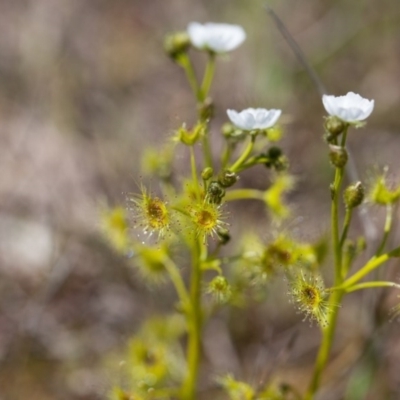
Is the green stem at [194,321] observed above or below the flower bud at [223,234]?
below

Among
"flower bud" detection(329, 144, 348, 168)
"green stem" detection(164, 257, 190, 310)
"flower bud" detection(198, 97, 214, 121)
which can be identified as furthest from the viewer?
"green stem" detection(164, 257, 190, 310)

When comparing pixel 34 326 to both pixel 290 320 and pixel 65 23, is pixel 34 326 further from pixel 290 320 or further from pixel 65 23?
pixel 65 23

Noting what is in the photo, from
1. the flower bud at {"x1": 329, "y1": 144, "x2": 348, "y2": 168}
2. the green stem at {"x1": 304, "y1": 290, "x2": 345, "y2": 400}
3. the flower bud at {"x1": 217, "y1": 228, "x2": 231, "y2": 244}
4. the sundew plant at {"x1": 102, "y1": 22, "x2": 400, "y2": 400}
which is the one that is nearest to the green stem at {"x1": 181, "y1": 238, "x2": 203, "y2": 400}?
the sundew plant at {"x1": 102, "y1": 22, "x2": 400, "y2": 400}

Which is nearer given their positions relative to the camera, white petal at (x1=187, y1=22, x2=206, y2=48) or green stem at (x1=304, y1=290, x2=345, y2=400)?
green stem at (x1=304, y1=290, x2=345, y2=400)

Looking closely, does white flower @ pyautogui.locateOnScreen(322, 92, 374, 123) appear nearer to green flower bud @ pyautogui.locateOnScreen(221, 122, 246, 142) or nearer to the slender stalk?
green flower bud @ pyautogui.locateOnScreen(221, 122, 246, 142)

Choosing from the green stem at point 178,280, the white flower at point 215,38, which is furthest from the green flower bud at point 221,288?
the white flower at point 215,38

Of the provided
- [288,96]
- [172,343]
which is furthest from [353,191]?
[288,96]

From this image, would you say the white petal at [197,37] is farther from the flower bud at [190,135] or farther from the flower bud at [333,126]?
the flower bud at [333,126]

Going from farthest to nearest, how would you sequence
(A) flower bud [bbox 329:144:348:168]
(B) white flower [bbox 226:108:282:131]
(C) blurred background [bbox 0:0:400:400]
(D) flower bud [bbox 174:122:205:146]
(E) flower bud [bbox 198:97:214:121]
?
(C) blurred background [bbox 0:0:400:400]
(E) flower bud [bbox 198:97:214:121]
(D) flower bud [bbox 174:122:205:146]
(B) white flower [bbox 226:108:282:131]
(A) flower bud [bbox 329:144:348:168]
